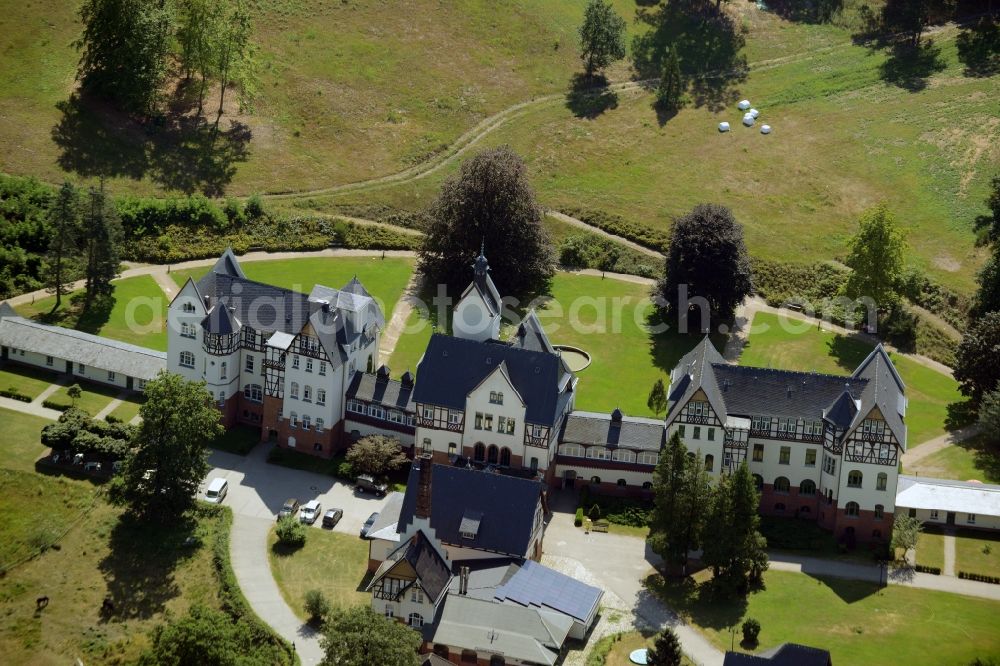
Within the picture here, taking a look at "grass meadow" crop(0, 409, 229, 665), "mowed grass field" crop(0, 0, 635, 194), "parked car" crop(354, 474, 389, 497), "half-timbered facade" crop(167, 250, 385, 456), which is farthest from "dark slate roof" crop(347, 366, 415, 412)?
"mowed grass field" crop(0, 0, 635, 194)

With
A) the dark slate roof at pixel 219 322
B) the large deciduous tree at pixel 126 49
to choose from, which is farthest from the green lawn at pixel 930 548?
the large deciduous tree at pixel 126 49

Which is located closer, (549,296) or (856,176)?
(549,296)

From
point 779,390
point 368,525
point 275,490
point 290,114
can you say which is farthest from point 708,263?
point 290,114

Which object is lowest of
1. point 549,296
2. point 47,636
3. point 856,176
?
point 47,636

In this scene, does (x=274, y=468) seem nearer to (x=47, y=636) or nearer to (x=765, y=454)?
(x=47, y=636)

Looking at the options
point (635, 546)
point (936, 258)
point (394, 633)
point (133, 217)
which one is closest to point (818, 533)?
point (635, 546)

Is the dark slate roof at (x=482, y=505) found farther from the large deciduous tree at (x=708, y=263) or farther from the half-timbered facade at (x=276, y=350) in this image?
the large deciduous tree at (x=708, y=263)

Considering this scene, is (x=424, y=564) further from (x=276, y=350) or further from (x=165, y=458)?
(x=276, y=350)
